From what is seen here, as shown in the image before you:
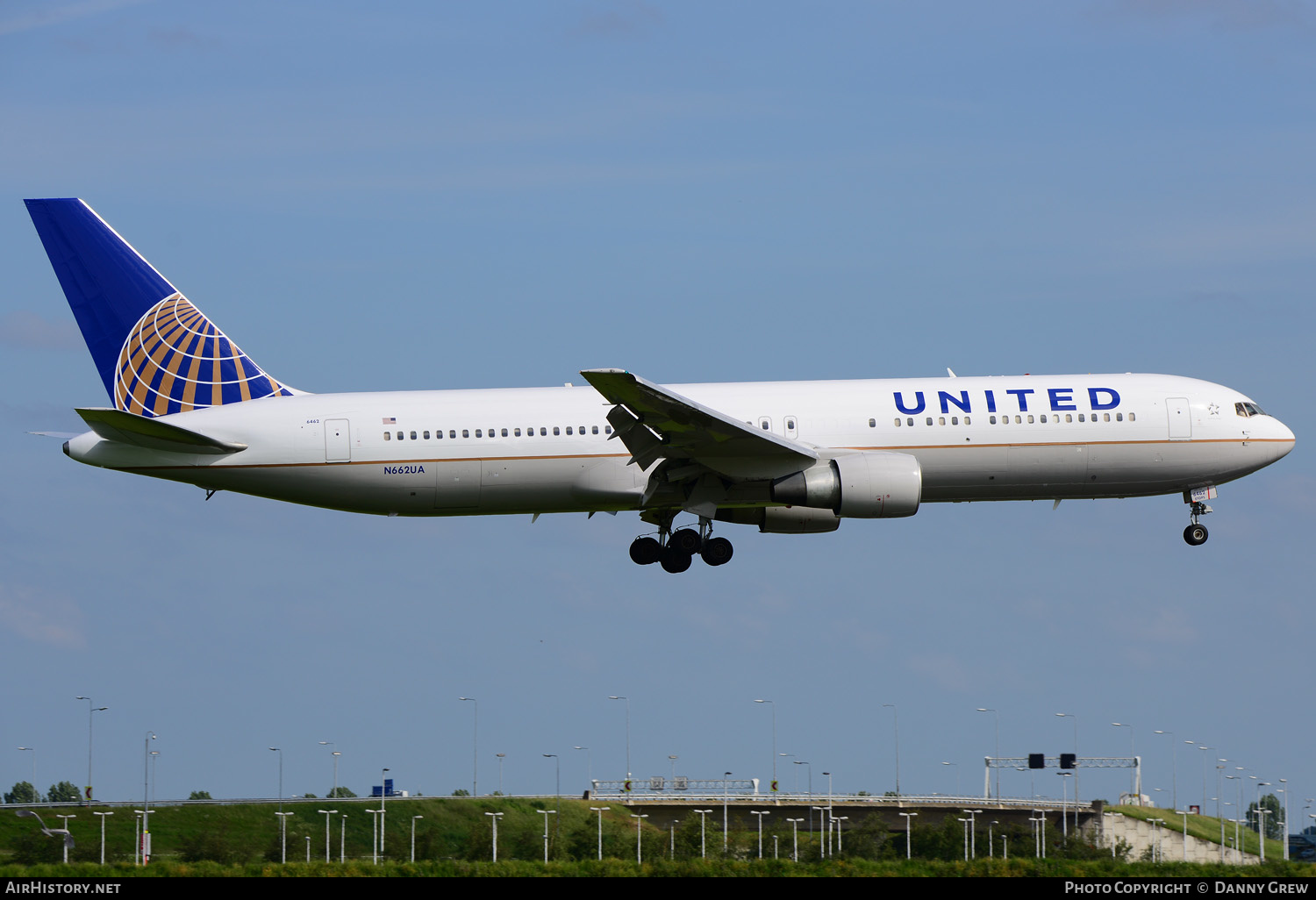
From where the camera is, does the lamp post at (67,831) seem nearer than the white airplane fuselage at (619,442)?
No

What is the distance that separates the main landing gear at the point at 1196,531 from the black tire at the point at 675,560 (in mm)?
16109

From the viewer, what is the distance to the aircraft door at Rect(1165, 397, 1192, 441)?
47.1 metres

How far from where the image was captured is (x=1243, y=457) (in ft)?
158

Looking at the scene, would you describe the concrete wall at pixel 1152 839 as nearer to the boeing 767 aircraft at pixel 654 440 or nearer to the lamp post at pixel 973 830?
the lamp post at pixel 973 830

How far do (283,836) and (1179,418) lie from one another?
4056cm

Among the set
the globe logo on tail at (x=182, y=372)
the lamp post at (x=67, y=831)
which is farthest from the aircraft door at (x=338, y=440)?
the lamp post at (x=67, y=831)

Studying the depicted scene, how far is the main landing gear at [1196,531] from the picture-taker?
49250 millimetres

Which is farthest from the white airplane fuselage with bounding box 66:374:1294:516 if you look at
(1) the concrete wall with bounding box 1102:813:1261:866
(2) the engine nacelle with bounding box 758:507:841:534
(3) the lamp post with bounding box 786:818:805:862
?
(1) the concrete wall with bounding box 1102:813:1261:866

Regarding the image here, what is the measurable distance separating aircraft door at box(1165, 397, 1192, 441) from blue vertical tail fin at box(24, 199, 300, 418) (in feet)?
88.7

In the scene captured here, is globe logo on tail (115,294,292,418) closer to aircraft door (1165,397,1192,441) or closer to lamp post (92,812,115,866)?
→ aircraft door (1165,397,1192,441)

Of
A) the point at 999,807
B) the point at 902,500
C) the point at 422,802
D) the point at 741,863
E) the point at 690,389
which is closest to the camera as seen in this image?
the point at 741,863
